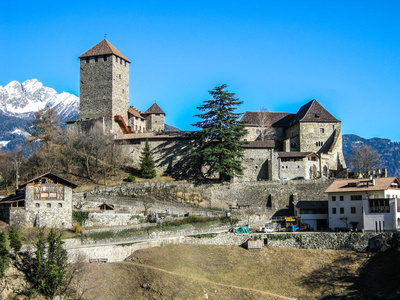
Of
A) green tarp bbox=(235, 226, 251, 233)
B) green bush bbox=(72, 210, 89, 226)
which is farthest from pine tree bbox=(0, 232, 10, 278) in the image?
green tarp bbox=(235, 226, 251, 233)

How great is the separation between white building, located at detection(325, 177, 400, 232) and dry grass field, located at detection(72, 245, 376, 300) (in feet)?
14.5

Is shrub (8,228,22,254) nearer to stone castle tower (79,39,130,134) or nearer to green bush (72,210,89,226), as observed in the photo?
green bush (72,210,89,226)

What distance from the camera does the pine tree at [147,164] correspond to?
6619 centimetres

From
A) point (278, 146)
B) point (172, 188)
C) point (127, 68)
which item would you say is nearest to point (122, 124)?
point (127, 68)

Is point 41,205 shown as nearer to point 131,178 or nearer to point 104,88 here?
point 131,178

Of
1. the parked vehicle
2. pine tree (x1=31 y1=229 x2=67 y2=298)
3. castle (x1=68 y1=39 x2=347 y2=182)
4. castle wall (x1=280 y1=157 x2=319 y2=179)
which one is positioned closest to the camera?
pine tree (x1=31 y1=229 x2=67 y2=298)

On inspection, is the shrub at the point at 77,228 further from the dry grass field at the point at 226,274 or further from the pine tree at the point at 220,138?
the pine tree at the point at 220,138

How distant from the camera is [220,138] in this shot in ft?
216

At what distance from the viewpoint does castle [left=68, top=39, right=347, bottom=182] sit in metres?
67.0

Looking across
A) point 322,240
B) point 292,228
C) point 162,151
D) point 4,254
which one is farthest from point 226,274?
point 162,151

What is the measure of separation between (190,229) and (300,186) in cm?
1835

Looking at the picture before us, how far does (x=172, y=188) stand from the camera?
203 feet

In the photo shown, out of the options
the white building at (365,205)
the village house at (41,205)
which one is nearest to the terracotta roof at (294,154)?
the white building at (365,205)

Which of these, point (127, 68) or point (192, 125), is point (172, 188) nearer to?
point (192, 125)
